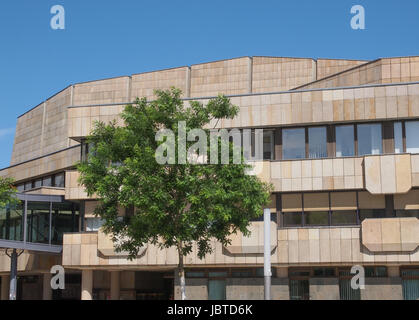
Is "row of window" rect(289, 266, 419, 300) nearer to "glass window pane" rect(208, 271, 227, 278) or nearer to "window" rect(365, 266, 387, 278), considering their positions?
"window" rect(365, 266, 387, 278)

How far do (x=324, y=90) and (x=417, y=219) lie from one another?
8.32 m

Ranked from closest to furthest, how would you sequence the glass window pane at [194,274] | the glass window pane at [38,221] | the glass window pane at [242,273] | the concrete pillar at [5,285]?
1. the glass window pane at [242,273]
2. the glass window pane at [194,274]
3. the glass window pane at [38,221]
4. the concrete pillar at [5,285]

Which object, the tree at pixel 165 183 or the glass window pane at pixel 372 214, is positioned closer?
the tree at pixel 165 183

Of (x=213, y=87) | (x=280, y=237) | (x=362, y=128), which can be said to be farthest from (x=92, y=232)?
(x=213, y=87)

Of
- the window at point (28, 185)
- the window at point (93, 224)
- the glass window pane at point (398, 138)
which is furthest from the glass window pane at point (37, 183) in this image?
the glass window pane at point (398, 138)

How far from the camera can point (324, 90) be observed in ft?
118

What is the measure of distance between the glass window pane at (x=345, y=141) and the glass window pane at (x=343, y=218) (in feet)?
10.1

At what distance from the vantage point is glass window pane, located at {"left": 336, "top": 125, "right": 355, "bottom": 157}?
3553 cm

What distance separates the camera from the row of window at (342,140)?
34.8m

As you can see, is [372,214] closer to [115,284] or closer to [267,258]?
[267,258]

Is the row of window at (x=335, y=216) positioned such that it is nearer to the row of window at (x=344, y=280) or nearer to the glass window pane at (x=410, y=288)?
the row of window at (x=344, y=280)

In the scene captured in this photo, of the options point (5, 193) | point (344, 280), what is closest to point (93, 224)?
point (5, 193)

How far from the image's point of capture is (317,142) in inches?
1420
